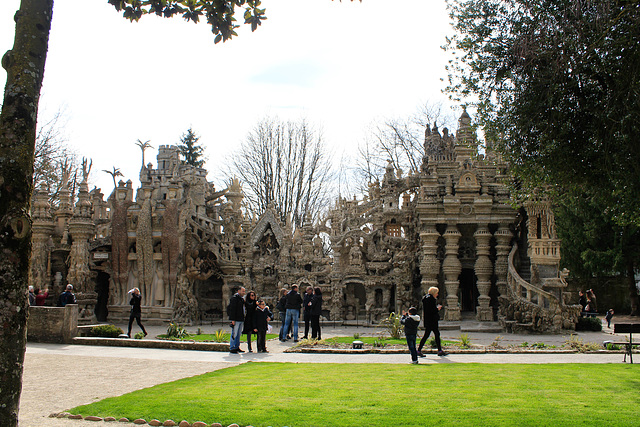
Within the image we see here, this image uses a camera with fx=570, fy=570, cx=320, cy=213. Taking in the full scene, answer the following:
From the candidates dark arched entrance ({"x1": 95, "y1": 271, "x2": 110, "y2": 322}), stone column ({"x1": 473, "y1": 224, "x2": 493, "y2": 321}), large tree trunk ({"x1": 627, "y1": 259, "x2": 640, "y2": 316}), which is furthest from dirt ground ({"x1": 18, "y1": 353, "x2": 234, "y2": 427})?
large tree trunk ({"x1": 627, "y1": 259, "x2": 640, "y2": 316})

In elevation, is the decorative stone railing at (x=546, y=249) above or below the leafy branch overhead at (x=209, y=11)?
below

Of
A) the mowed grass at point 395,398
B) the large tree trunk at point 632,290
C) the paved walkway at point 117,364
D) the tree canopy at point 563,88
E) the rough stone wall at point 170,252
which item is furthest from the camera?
the large tree trunk at point 632,290

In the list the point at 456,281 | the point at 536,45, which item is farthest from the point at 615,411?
the point at 456,281

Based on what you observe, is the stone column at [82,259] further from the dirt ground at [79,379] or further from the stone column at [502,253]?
the stone column at [502,253]

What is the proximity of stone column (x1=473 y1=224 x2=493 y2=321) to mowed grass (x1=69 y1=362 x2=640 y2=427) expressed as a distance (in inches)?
475

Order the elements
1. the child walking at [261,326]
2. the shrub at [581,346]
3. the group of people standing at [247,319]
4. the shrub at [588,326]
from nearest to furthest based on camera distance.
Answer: the shrub at [581,346]
the group of people standing at [247,319]
the child walking at [261,326]
the shrub at [588,326]

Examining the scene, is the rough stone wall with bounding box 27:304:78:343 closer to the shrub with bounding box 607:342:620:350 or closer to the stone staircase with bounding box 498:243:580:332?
the stone staircase with bounding box 498:243:580:332

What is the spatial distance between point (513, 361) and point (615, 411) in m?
4.85

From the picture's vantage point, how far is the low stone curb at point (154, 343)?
15.0 metres

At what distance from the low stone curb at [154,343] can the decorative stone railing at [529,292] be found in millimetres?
10778

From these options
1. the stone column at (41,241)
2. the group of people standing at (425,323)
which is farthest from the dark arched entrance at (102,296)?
the group of people standing at (425,323)

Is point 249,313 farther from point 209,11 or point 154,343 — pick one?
point 209,11

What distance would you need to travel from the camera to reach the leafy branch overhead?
8.16m

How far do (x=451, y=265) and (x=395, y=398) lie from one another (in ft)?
51.5
